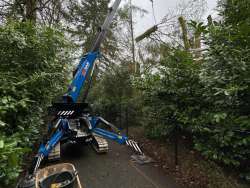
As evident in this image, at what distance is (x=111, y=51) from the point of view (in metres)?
9.43

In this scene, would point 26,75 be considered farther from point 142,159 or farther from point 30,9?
point 30,9

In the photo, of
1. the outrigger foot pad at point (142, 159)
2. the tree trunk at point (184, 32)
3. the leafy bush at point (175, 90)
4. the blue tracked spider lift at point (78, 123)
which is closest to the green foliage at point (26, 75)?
the blue tracked spider lift at point (78, 123)

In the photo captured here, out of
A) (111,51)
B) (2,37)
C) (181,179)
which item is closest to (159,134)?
(181,179)

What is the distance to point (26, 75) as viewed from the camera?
89.8 inches

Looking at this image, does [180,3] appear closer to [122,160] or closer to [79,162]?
[122,160]

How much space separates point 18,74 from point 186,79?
303 centimetres

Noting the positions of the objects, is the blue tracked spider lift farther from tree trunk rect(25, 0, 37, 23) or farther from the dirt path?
tree trunk rect(25, 0, 37, 23)

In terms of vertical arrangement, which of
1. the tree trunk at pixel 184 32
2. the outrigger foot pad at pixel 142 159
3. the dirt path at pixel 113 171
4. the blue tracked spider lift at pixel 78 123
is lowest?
the dirt path at pixel 113 171

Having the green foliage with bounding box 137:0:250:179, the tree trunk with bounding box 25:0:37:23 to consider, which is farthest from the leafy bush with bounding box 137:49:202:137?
the tree trunk with bounding box 25:0:37:23

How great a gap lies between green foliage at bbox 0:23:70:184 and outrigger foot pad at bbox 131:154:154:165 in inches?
89.4

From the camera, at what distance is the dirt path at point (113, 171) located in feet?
8.75

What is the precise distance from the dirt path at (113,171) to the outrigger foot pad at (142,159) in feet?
0.38

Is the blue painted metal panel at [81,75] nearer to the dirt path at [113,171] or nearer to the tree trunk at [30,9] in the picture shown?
the dirt path at [113,171]

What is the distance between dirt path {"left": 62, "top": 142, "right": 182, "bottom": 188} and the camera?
105 inches
